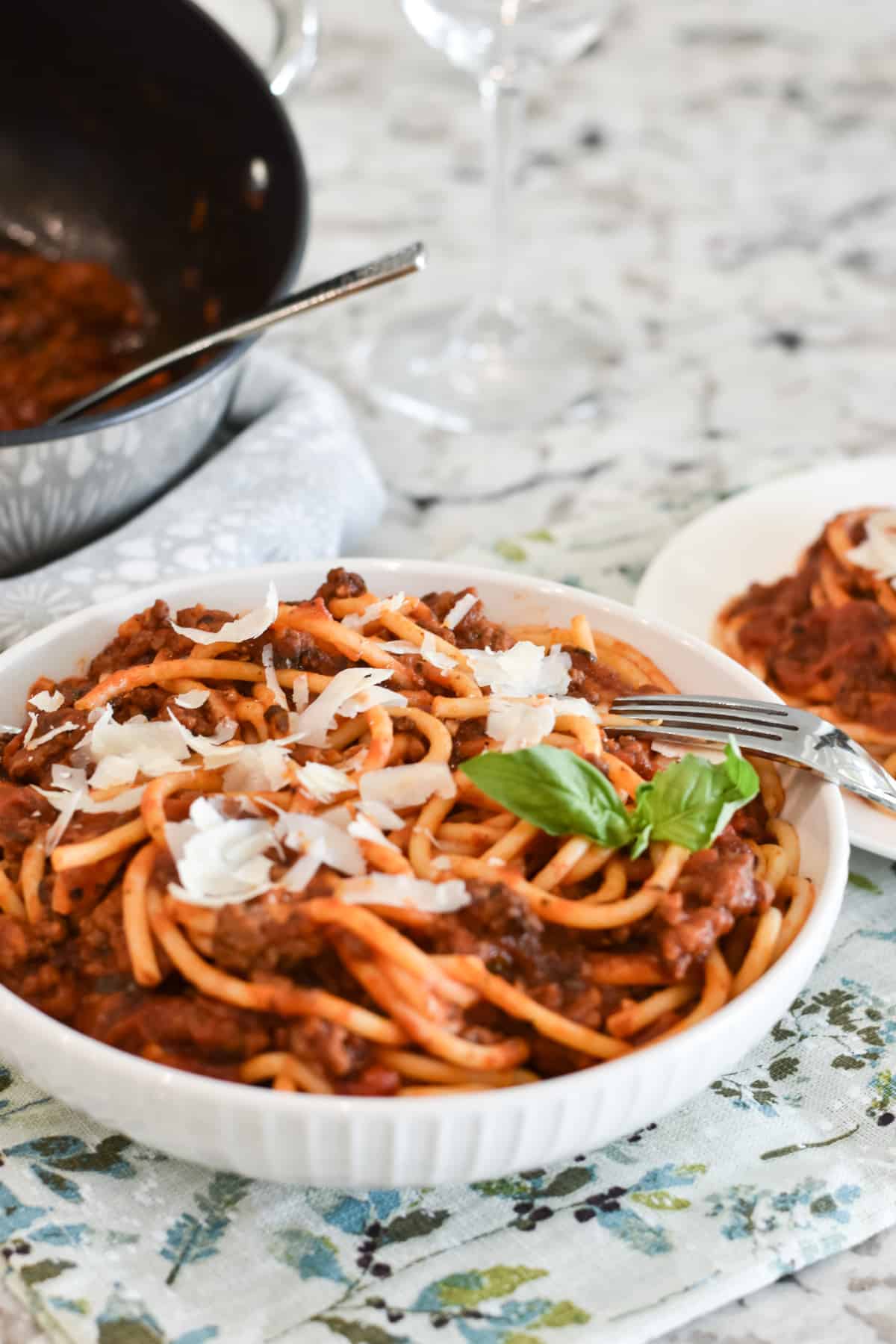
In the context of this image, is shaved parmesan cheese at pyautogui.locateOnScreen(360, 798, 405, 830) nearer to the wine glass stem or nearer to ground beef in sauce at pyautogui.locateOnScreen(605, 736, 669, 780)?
ground beef in sauce at pyautogui.locateOnScreen(605, 736, 669, 780)

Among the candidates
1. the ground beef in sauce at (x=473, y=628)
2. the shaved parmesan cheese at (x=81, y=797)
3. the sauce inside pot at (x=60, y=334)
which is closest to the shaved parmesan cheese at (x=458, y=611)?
the ground beef in sauce at (x=473, y=628)

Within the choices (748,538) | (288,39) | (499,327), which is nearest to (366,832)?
(748,538)

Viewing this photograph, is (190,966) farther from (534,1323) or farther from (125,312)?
(125,312)

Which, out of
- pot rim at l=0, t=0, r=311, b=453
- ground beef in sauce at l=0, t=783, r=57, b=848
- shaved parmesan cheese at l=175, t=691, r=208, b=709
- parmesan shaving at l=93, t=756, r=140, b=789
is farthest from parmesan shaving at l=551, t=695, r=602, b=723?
pot rim at l=0, t=0, r=311, b=453

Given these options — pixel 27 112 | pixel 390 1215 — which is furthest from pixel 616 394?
pixel 390 1215

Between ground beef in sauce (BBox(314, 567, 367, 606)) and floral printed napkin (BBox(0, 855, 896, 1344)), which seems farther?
ground beef in sauce (BBox(314, 567, 367, 606))

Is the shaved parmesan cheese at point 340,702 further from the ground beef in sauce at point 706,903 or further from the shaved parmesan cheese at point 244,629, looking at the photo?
the ground beef in sauce at point 706,903
